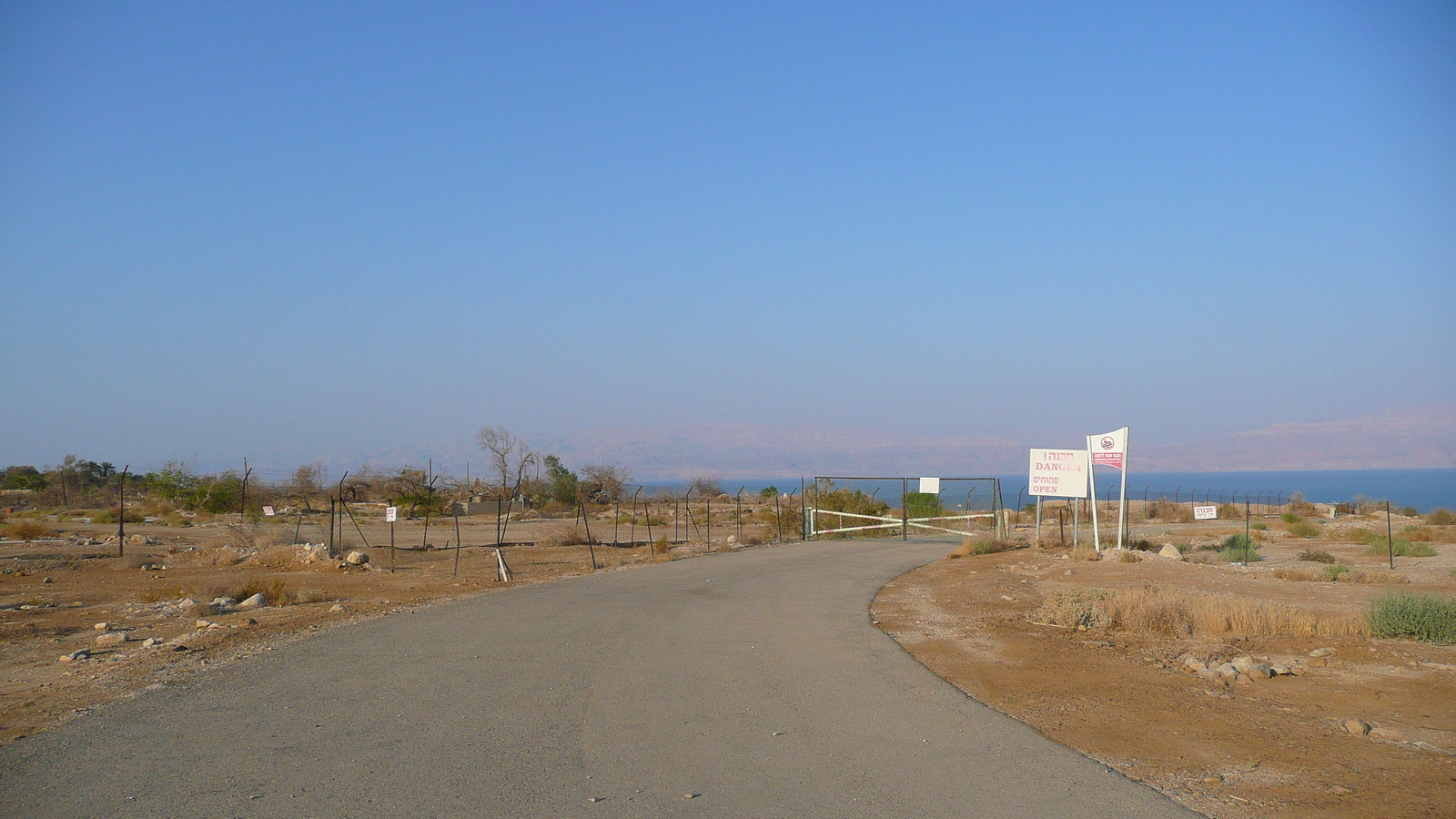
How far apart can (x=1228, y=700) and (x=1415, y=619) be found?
5.79 m

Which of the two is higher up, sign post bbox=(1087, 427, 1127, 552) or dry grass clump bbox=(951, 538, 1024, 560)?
sign post bbox=(1087, 427, 1127, 552)

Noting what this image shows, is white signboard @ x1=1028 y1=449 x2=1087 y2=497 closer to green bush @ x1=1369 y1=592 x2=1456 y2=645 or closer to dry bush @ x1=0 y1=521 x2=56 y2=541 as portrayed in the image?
green bush @ x1=1369 y1=592 x2=1456 y2=645

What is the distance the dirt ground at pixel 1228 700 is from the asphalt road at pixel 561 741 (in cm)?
65

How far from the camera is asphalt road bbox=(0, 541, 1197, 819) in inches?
259

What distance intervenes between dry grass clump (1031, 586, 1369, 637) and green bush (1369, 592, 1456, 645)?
0.91 feet

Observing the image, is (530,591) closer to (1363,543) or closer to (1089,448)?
(1089,448)

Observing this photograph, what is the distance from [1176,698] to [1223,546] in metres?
27.2

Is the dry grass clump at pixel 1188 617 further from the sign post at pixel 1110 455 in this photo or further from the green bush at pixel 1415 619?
the sign post at pixel 1110 455

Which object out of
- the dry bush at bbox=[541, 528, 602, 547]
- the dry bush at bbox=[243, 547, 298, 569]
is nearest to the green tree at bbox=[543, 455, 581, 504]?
the dry bush at bbox=[541, 528, 602, 547]

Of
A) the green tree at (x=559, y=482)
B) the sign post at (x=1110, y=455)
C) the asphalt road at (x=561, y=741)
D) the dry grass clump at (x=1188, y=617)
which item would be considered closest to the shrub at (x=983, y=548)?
the sign post at (x=1110, y=455)

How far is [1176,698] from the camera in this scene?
407 inches

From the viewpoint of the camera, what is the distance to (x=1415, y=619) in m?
13.7

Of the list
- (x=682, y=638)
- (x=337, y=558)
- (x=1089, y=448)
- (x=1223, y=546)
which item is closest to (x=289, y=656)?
(x=682, y=638)

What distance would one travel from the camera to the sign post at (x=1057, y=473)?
30.3 m
